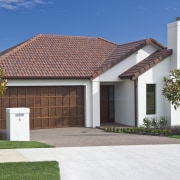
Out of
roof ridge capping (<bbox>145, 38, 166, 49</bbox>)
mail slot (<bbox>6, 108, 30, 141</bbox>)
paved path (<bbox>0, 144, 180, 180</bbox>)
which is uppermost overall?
roof ridge capping (<bbox>145, 38, 166, 49</bbox>)

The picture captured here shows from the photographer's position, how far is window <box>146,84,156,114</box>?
73.7 feet

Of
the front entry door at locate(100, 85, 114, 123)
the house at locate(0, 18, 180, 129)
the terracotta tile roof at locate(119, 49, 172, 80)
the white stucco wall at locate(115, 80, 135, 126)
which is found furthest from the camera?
the front entry door at locate(100, 85, 114, 123)

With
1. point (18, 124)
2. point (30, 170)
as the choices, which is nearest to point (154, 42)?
point (18, 124)

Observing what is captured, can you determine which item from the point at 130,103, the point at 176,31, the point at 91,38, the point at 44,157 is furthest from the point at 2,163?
A: the point at 91,38

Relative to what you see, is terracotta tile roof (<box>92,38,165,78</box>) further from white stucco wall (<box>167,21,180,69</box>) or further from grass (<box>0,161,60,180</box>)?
grass (<box>0,161,60,180</box>)

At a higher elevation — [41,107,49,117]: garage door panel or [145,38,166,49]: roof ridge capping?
[145,38,166,49]: roof ridge capping

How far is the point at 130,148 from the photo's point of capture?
13.3 meters

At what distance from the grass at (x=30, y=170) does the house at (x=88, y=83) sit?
10.8 m

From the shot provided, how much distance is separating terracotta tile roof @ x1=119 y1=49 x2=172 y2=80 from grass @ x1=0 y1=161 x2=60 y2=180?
39.9ft

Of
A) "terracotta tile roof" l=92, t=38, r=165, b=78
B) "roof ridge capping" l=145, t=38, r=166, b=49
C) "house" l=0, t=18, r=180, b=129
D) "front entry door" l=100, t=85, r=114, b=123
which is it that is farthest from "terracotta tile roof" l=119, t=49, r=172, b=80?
"front entry door" l=100, t=85, r=114, b=123

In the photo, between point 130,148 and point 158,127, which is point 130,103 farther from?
point 130,148

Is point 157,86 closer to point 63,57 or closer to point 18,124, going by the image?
point 63,57

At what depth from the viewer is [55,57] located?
23250 mm

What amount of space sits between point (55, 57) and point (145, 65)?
532 cm
